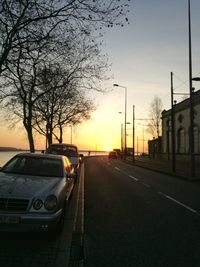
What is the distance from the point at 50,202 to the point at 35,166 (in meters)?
2.38

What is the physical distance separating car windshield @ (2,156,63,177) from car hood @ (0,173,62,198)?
1.95 ft

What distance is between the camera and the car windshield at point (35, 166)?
967 cm

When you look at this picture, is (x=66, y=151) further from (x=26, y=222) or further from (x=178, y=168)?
(x=26, y=222)

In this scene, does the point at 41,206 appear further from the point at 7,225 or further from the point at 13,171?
the point at 13,171

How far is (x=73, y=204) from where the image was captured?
12695mm

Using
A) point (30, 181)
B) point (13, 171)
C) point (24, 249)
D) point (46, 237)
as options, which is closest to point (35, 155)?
point (13, 171)

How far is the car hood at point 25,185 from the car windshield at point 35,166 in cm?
60

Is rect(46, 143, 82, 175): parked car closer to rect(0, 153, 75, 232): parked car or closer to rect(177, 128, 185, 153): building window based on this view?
rect(0, 153, 75, 232): parked car

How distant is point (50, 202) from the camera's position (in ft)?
25.0

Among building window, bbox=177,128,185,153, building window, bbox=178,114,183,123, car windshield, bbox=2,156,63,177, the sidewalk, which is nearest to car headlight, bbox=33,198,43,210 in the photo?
car windshield, bbox=2,156,63,177

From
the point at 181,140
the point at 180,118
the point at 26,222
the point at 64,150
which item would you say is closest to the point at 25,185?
the point at 26,222

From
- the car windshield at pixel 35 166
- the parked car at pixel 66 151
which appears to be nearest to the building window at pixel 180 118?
the parked car at pixel 66 151

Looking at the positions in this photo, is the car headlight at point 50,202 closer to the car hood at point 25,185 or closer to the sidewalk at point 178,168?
the car hood at point 25,185

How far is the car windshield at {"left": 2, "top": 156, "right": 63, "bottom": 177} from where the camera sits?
9.67 meters
